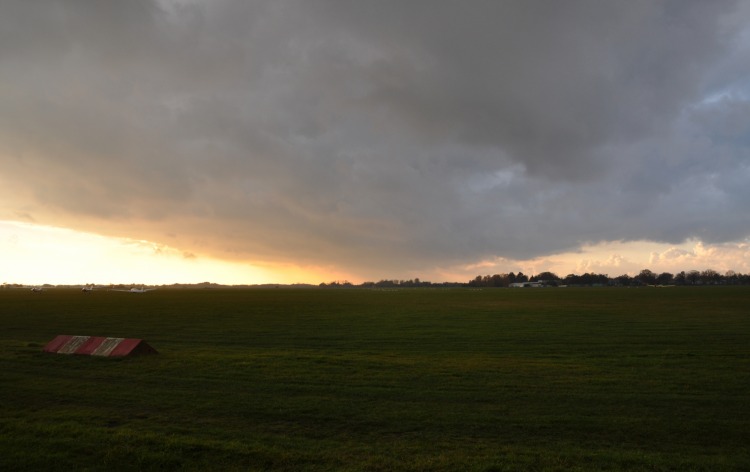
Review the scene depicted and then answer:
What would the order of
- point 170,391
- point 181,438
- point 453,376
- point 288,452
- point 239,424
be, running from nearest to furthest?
point 288,452
point 181,438
point 239,424
point 170,391
point 453,376

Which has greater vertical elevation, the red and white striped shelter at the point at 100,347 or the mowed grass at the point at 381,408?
the red and white striped shelter at the point at 100,347

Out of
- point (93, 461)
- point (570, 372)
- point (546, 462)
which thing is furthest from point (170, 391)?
point (570, 372)

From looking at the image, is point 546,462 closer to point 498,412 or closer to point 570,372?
point 498,412

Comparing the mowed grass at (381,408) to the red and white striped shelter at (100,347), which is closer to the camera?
the mowed grass at (381,408)

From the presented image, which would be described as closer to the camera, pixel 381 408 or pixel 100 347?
pixel 381 408

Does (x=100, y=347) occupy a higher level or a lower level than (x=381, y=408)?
higher

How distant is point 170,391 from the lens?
41.0 feet

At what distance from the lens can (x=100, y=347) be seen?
17.8 meters

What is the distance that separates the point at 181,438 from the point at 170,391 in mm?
4409

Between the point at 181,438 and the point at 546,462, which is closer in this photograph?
the point at 546,462

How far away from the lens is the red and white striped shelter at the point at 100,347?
17.4 m

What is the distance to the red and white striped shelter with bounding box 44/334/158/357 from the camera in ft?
57.0

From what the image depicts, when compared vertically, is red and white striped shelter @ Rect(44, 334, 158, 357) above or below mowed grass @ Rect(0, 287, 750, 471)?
above

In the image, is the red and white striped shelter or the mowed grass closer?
the mowed grass
